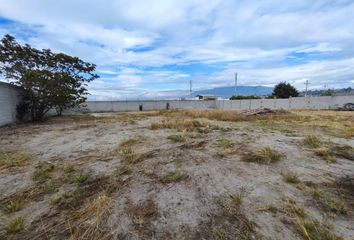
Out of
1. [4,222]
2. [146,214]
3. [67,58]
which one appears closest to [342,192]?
[146,214]

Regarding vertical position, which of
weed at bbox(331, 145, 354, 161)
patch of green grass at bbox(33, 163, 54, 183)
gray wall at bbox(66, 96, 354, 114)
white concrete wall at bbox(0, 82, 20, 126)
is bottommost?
gray wall at bbox(66, 96, 354, 114)

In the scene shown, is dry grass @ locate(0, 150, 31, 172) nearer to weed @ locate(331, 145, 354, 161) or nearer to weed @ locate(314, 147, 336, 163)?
weed @ locate(314, 147, 336, 163)

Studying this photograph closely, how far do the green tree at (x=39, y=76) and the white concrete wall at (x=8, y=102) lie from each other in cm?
49

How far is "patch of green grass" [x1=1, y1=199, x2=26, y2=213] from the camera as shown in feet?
10.4

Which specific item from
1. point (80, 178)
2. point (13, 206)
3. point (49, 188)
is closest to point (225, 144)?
point (80, 178)

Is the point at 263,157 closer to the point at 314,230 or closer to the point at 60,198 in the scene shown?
the point at 314,230

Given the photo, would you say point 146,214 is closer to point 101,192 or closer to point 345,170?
point 101,192

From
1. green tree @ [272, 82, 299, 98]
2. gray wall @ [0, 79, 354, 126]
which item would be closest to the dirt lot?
gray wall @ [0, 79, 354, 126]

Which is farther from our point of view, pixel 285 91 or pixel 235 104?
pixel 285 91

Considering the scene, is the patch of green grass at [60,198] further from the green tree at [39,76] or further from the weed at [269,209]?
the green tree at [39,76]

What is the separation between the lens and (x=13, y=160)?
545 centimetres

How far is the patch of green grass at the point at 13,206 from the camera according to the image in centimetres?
318

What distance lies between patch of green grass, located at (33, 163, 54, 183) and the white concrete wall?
9510 millimetres

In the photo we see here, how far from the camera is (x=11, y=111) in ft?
46.0
